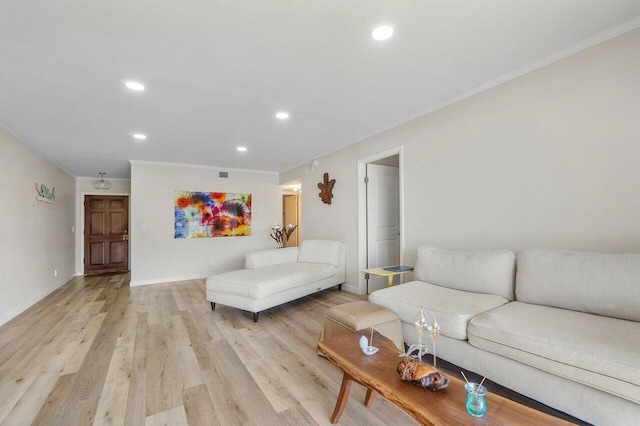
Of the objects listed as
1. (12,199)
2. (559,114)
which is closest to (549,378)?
(559,114)

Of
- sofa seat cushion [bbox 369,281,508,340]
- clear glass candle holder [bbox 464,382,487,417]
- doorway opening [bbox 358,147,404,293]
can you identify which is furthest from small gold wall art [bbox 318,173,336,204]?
clear glass candle holder [bbox 464,382,487,417]

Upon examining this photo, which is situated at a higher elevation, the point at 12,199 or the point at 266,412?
the point at 12,199

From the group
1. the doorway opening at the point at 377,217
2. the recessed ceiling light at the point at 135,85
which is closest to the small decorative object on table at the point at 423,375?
the recessed ceiling light at the point at 135,85

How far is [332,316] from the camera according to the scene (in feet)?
7.63

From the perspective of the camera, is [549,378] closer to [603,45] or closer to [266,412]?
[266,412]

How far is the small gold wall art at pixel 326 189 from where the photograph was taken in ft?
15.8

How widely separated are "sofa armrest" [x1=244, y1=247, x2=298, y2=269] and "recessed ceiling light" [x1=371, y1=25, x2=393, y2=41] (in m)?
3.20

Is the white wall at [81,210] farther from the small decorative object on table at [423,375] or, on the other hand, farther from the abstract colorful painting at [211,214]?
the small decorative object on table at [423,375]

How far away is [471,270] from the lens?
243 centimetres

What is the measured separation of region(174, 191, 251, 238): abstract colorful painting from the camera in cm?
A: 570

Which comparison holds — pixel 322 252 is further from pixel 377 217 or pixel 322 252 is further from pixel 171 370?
pixel 171 370

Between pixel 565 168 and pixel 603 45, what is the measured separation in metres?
0.87

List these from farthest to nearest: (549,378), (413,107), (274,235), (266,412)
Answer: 1. (274,235)
2. (413,107)
3. (266,412)
4. (549,378)

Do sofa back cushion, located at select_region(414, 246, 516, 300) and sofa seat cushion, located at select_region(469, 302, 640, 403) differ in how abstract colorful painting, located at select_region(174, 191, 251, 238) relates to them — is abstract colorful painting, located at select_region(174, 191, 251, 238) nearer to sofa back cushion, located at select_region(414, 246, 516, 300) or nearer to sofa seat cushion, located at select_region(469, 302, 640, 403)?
sofa back cushion, located at select_region(414, 246, 516, 300)
